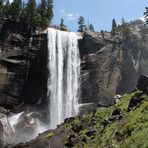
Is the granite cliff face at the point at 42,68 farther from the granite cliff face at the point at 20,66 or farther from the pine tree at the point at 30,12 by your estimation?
the pine tree at the point at 30,12

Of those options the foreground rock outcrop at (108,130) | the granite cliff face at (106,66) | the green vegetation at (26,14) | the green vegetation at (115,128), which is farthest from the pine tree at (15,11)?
the green vegetation at (115,128)

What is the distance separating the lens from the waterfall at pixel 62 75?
78.2 metres

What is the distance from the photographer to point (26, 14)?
84938 millimetres

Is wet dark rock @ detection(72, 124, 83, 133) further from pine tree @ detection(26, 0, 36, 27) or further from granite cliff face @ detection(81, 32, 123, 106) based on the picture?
pine tree @ detection(26, 0, 36, 27)

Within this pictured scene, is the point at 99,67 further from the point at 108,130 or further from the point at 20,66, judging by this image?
the point at 108,130

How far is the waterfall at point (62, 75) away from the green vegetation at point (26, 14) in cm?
389

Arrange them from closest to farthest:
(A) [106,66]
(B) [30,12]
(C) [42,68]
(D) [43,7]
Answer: (C) [42,68] → (A) [106,66] → (B) [30,12] → (D) [43,7]

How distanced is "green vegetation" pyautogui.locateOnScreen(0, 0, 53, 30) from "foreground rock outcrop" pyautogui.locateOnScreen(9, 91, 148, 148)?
40274 mm

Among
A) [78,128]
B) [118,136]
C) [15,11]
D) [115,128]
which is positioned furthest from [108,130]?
[15,11]

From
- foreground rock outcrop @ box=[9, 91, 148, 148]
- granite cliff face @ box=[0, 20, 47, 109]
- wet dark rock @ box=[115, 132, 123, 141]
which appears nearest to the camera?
foreground rock outcrop @ box=[9, 91, 148, 148]

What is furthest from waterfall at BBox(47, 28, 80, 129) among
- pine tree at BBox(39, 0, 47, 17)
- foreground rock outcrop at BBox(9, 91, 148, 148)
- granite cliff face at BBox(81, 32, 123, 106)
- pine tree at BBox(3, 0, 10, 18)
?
foreground rock outcrop at BBox(9, 91, 148, 148)

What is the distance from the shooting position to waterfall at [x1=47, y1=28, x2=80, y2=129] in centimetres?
7825

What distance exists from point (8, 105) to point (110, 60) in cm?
2639

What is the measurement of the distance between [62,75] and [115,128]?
47.9m
